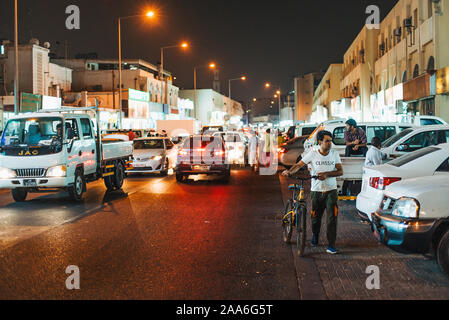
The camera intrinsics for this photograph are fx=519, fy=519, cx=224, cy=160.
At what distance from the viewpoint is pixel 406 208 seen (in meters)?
6.12

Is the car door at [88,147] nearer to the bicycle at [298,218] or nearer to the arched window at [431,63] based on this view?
the bicycle at [298,218]

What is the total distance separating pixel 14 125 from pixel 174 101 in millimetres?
64926

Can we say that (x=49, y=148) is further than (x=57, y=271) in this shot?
Yes

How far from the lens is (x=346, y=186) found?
12.1 metres

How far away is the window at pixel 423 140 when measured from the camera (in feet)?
42.2

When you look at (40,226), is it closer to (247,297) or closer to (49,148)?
(49,148)

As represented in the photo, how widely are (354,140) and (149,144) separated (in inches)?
428

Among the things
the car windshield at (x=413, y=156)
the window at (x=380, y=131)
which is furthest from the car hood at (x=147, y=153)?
the car windshield at (x=413, y=156)

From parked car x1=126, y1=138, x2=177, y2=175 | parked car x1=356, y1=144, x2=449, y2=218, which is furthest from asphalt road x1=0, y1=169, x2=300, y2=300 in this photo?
parked car x1=126, y1=138, x2=177, y2=175

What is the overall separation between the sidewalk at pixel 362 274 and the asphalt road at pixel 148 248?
11.3 inches
